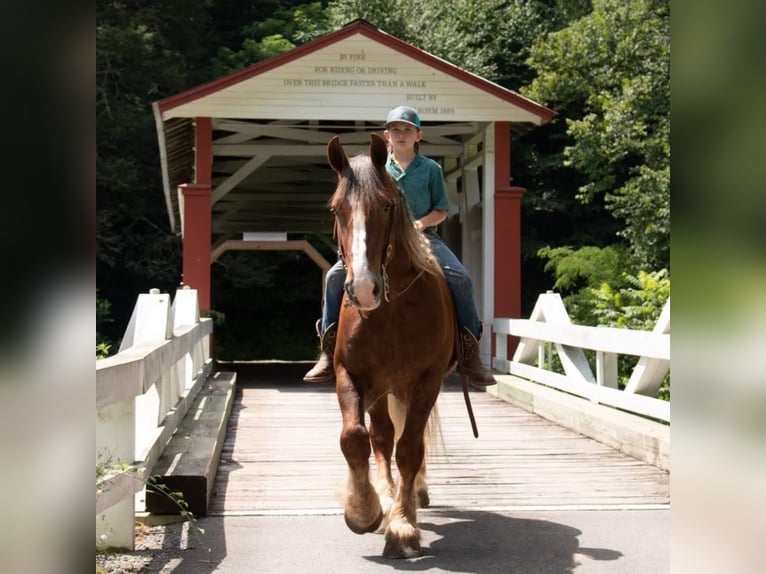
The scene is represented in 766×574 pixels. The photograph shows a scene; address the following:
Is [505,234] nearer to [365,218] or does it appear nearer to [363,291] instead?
[365,218]

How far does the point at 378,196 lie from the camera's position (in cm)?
450

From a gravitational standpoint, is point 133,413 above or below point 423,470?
above

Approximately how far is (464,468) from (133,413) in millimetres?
3401

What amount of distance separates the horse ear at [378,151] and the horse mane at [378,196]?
0.09 feet

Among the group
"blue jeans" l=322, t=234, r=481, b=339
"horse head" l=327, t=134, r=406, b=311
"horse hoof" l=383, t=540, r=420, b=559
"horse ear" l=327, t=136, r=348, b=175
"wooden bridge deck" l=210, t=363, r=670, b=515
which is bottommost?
"wooden bridge deck" l=210, t=363, r=670, b=515

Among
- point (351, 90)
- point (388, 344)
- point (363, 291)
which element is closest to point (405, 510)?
point (388, 344)

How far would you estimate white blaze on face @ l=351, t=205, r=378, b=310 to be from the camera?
13.7 feet

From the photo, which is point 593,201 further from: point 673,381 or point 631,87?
point 673,381

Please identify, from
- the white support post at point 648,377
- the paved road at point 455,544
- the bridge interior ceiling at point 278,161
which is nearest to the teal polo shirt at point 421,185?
the paved road at point 455,544

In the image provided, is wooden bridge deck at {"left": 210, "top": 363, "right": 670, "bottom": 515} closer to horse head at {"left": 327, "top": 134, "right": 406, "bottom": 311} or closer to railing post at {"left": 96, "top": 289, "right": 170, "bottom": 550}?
railing post at {"left": 96, "top": 289, "right": 170, "bottom": 550}

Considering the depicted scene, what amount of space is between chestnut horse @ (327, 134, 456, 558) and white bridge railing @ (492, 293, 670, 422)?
3.07 metres

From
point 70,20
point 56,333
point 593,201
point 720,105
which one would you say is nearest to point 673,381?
point 720,105

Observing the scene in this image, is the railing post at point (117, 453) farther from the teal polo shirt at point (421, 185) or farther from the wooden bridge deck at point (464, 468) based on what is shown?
the teal polo shirt at point (421, 185)

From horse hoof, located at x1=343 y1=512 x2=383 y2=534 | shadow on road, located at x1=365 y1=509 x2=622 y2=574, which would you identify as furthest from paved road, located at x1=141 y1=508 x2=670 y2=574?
horse hoof, located at x1=343 y1=512 x2=383 y2=534
